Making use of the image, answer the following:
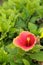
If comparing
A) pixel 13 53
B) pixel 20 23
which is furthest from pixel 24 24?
pixel 13 53

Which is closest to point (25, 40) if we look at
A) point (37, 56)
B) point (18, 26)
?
point (37, 56)

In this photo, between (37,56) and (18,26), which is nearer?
(37,56)

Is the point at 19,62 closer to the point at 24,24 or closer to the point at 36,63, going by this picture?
the point at 36,63

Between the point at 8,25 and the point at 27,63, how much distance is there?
1.12 ft

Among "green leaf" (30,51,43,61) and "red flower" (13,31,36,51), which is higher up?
"red flower" (13,31,36,51)

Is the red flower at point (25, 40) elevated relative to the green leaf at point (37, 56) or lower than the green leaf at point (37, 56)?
elevated

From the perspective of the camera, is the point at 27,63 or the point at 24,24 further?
the point at 24,24

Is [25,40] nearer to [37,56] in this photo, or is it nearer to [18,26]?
[37,56]

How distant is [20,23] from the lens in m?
1.69

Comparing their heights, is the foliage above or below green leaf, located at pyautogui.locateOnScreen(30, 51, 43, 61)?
above

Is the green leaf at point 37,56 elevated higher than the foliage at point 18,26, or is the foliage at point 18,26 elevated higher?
the foliage at point 18,26

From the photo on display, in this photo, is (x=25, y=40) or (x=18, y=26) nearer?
(x=25, y=40)

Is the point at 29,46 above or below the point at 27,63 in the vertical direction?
above

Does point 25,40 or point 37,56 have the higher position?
point 25,40
